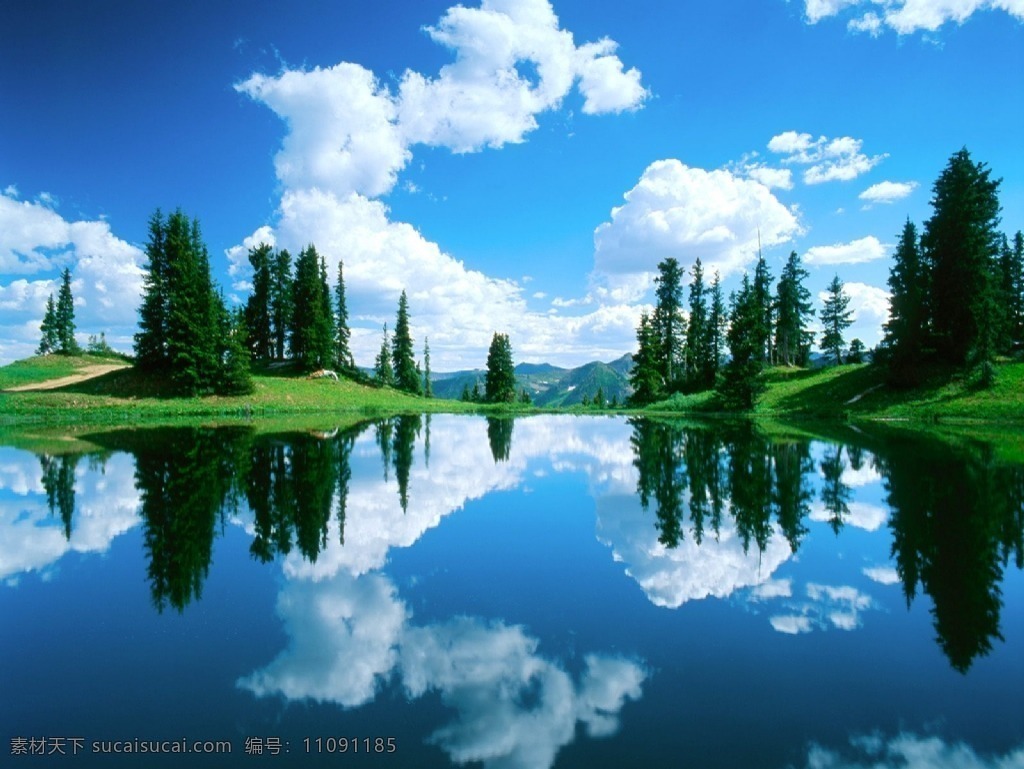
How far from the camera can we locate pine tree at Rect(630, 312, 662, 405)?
70.2 metres

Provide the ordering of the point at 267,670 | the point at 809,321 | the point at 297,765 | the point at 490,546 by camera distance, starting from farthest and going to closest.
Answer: the point at 809,321 → the point at 490,546 → the point at 267,670 → the point at 297,765

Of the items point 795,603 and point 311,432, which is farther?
point 311,432

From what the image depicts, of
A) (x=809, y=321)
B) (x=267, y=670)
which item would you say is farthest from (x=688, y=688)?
(x=809, y=321)

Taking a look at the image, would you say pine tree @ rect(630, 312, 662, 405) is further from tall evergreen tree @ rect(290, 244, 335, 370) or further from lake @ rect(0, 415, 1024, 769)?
lake @ rect(0, 415, 1024, 769)

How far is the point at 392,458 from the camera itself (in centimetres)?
2344

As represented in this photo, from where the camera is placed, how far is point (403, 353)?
93.6 m

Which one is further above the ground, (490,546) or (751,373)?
(751,373)

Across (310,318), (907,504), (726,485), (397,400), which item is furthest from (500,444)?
(310,318)

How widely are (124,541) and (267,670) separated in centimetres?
725

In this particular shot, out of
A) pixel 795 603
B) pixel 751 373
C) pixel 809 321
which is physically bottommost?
pixel 795 603

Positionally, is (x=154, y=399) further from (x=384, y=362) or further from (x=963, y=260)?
(x=963, y=260)

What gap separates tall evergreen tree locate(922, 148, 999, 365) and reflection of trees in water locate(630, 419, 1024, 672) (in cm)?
2875

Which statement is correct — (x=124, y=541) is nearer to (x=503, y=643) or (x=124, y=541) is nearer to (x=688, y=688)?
(x=503, y=643)

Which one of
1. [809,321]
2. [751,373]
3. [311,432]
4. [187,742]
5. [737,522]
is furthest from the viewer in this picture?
[809,321]
